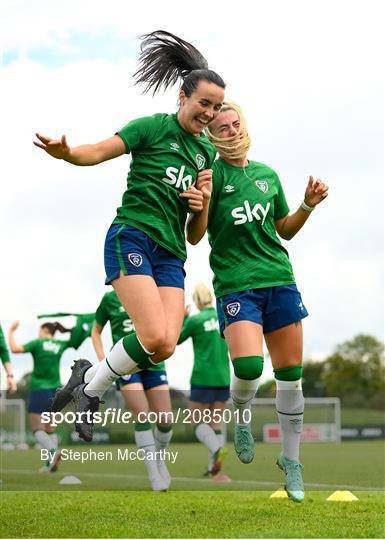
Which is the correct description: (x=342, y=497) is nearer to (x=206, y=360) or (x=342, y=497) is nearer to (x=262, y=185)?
(x=262, y=185)

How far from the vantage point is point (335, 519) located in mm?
6840

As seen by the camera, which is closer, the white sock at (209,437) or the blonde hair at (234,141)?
the blonde hair at (234,141)

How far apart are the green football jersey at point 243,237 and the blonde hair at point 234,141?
0.13m

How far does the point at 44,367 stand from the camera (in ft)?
49.2

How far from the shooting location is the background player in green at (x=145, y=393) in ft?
34.1

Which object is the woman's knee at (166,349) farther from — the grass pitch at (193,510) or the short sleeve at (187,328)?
the short sleeve at (187,328)

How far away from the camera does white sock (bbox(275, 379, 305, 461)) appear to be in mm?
7500

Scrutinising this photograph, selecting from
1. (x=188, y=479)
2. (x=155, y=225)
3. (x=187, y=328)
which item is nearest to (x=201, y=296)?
(x=187, y=328)

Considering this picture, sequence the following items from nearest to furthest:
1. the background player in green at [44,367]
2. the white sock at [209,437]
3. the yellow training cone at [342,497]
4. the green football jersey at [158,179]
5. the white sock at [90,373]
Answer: the green football jersey at [158,179] → the white sock at [90,373] → the yellow training cone at [342,497] → the white sock at [209,437] → the background player in green at [44,367]

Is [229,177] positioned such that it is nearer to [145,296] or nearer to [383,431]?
[145,296]

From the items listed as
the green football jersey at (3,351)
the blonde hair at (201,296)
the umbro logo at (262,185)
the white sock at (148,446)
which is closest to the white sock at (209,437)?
the blonde hair at (201,296)

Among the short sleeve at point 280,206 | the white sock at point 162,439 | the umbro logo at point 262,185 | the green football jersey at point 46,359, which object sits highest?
the umbro logo at point 262,185

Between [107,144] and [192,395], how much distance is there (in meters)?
8.17

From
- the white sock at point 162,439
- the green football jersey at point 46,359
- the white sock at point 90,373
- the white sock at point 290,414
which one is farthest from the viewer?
the green football jersey at point 46,359
